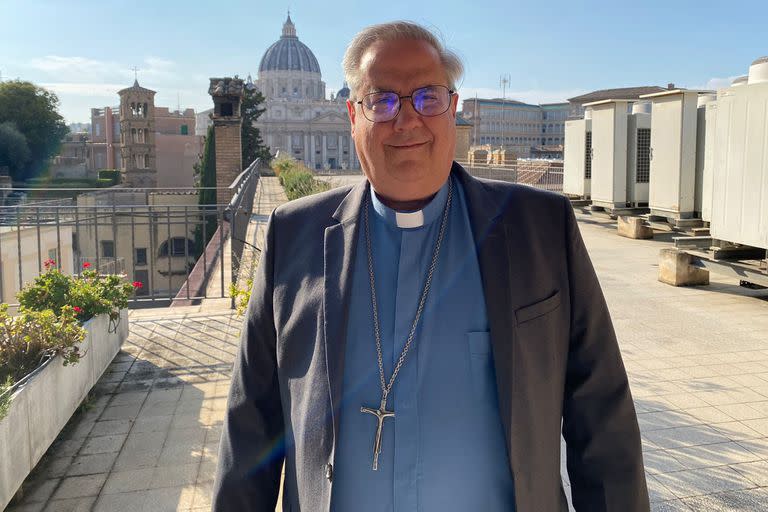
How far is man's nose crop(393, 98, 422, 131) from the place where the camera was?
157 centimetres

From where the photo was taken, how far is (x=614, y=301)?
7.44 metres

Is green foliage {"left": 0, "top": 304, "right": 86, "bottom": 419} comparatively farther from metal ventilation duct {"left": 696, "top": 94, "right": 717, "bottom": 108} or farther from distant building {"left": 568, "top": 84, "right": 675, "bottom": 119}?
distant building {"left": 568, "top": 84, "right": 675, "bottom": 119}

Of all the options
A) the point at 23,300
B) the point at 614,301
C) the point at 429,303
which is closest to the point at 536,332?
the point at 429,303

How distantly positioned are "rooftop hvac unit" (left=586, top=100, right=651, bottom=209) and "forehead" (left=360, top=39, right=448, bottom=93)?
11110mm

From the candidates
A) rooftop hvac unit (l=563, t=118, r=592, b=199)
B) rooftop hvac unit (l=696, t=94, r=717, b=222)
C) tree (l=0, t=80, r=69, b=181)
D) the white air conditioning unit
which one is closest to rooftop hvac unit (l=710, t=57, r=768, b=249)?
rooftop hvac unit (l=696, t=94, r=717, b=222)

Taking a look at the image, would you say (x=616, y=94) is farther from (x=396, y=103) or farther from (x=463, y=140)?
(x=396, y=103)

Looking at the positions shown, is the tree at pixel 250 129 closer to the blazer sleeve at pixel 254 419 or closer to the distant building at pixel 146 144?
the blazer sleeve at pixel 254 419

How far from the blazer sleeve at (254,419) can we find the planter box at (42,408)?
1.91m

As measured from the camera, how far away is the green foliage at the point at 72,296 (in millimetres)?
4926

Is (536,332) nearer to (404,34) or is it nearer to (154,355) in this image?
(404,34)

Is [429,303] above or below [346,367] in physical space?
above

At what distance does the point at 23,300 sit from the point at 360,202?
4051mm

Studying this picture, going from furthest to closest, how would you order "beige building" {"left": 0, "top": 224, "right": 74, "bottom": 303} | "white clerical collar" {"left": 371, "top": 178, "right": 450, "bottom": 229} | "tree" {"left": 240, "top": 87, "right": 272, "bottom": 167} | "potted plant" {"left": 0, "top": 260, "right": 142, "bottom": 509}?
"tree" {"left": 240, "top": 87, "right": 272, "bottom": 167}
"beige building" {"left": 0, "top": 224, "right": 74, "bottom": 303}
"potted plant" {"left": 0, "top": 260, "right": 142, "bottom": 509}
"white clerical collar" {"left": 371, "top": 178, "right": 450, "bottom": 229}

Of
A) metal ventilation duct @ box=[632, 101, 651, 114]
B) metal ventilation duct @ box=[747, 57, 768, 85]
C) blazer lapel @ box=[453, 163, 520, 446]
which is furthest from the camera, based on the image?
metal ventilation duct @ box=[632, 101, 651, 114]
